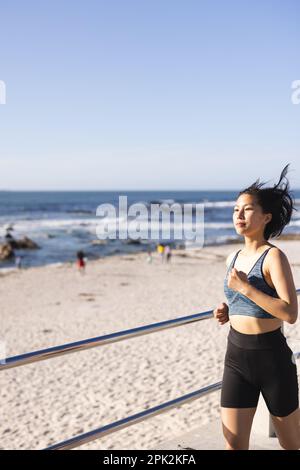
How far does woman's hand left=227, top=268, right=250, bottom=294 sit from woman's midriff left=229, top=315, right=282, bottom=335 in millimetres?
183

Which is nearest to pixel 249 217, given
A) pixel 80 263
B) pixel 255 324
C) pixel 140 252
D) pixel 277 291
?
pixel 277 291

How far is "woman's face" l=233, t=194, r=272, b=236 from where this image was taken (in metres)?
2.16

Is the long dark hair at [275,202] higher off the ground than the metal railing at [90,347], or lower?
higher

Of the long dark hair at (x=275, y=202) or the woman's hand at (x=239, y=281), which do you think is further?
the long dark hair at (x=275, y=202)

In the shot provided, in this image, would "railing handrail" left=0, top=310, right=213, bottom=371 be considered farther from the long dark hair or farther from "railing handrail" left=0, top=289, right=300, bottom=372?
the long dark hair

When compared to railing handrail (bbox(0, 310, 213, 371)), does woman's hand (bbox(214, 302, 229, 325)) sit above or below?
above

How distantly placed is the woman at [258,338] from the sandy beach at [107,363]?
13.4ft

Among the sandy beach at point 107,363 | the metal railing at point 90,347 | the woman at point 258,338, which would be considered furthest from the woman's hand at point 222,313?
the sandy beach at point 107,363

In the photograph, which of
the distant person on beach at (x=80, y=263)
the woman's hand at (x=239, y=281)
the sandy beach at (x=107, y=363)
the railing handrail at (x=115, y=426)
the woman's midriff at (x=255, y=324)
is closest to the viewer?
the woman's hand at (x=239, y=281)

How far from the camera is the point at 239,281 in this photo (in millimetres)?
1979

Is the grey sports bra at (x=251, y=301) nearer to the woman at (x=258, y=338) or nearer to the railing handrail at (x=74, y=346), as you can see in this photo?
the woman at (x=258, y=338)

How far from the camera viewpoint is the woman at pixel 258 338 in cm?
208

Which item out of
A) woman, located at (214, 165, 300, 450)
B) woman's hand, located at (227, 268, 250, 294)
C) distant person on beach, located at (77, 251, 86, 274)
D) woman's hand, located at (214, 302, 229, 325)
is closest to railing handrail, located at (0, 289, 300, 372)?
woman's hand, located at (214, 302, 229, 325)
